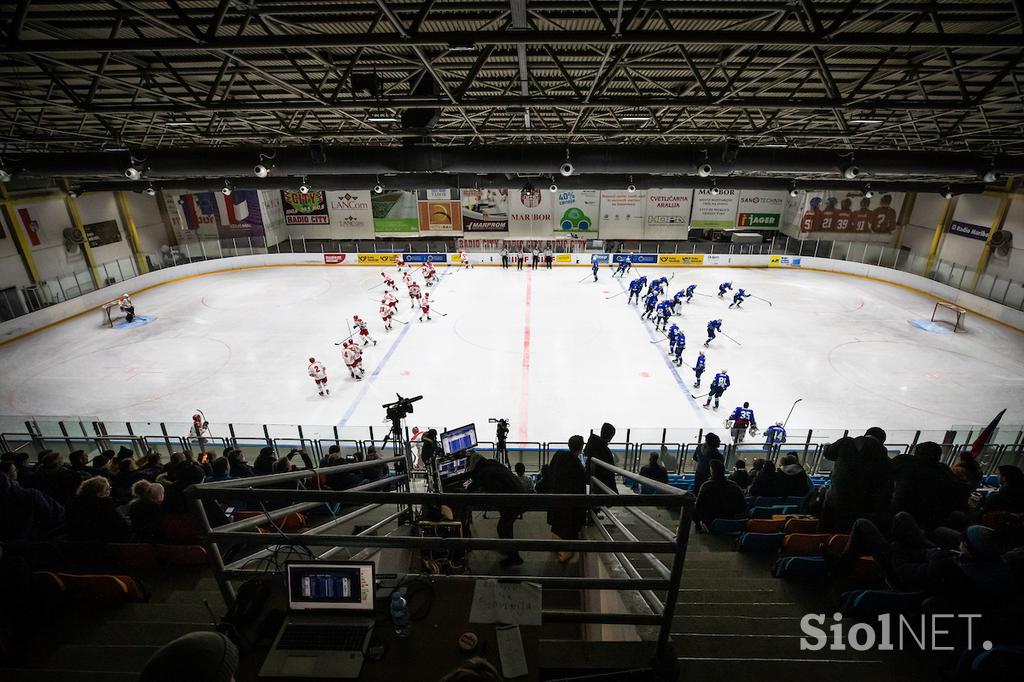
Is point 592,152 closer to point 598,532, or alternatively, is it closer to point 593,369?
point 593,369

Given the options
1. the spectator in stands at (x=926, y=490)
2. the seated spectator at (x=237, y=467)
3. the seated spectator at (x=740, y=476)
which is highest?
A: the spectator in stands at (x=926, y=490)

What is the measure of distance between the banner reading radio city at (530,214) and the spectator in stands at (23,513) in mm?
29170

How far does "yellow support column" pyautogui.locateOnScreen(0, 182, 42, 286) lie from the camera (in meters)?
20.4

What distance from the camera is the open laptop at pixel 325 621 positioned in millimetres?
2219

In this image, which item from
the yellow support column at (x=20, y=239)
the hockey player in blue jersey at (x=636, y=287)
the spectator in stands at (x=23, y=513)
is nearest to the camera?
the spectator in stands at (x=23, y=513)

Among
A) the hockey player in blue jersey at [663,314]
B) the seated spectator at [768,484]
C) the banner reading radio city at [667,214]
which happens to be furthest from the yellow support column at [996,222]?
the seated spectator at [768,484]

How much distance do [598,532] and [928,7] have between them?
26.2ft

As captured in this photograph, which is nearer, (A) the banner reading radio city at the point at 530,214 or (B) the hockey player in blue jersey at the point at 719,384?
(B) the hockey player in blue jersey at the point at 719,384

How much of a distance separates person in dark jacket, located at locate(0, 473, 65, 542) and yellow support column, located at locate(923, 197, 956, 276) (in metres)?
33.1

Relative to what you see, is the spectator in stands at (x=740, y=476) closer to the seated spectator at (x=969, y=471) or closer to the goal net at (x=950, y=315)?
the seated spectator at (x=969, y=471)

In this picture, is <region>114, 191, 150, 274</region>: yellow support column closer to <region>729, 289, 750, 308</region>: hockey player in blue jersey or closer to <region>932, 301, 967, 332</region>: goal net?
<region>729, 289, 750, 308</region>: hockey player in blue jersey

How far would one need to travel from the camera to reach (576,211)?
105ft

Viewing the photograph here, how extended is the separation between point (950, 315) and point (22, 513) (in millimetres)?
29173

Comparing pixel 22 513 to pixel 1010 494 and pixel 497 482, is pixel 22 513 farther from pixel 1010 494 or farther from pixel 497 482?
pixel 1010 494
